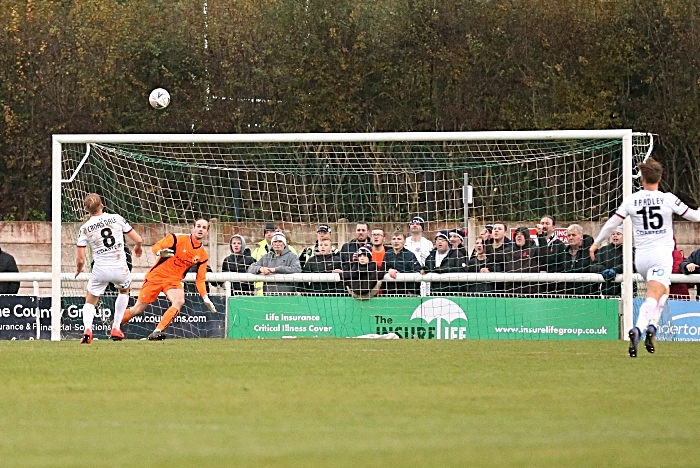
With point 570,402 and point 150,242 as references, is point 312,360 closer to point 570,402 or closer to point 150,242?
point 570,402

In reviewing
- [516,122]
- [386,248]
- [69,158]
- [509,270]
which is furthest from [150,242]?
[516,122]

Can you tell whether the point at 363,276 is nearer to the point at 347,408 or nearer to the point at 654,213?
the point at 654,213

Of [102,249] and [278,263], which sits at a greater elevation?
A: [102,249]

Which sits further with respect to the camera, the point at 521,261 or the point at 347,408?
the point at 521,261

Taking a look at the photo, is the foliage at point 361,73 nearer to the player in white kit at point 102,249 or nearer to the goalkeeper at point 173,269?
the goalkeeper at point 173,269

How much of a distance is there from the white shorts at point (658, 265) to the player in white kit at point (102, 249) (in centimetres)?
641

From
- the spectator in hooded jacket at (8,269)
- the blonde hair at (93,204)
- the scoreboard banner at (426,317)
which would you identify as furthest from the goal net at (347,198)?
the blonde hair at (93,204)

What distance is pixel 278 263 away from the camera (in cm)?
2184

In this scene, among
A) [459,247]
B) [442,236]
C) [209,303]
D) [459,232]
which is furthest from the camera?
[459,232]

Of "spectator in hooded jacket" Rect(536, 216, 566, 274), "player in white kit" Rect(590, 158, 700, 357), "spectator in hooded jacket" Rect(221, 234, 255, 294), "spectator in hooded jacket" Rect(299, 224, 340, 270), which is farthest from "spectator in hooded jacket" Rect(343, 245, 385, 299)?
"player in white kit" Rect(590, 158, 700, 357)

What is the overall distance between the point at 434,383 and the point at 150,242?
15.2m

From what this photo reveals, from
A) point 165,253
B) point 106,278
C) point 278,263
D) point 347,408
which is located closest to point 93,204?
point 106,278

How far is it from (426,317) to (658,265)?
6188 mm

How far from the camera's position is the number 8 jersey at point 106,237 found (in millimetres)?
18047
